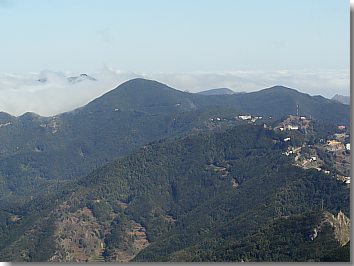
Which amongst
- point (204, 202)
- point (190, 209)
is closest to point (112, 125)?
point (190, 209)

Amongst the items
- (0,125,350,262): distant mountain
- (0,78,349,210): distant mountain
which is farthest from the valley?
(0,78,349,210): distant mountain

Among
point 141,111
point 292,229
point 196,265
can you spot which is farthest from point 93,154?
point 196,265

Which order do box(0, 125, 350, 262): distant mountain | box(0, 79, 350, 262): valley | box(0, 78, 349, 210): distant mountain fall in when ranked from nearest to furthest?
box(0, 79, 350, 262): valley, box(0, 125, 350, 262): distant mountain, box(0, 78, 349, 210): distant mountain

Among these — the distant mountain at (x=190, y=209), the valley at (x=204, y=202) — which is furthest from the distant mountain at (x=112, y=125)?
the distant mountain at (x=190, y=209)

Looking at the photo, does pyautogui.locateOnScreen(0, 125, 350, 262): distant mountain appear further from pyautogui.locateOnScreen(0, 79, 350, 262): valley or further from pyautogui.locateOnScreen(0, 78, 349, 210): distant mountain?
pyautogui.locateOnScreen(0, 78, 349, 210): distant mountain

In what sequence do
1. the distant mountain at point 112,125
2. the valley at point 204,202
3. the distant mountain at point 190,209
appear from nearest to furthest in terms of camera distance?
the valley at point 204,202, the distant mountain at point 190,209, the distant mountain at point 112,125

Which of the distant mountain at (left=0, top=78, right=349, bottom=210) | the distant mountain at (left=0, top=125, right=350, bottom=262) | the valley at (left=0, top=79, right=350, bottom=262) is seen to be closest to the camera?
the valley at (left=0, top=79, right=350, bottom=262)

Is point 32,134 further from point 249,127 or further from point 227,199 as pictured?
point 227,199

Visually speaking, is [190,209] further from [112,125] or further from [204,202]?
[112,125]

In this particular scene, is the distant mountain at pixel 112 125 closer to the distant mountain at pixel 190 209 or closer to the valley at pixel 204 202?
the valley at pixel 204 202
